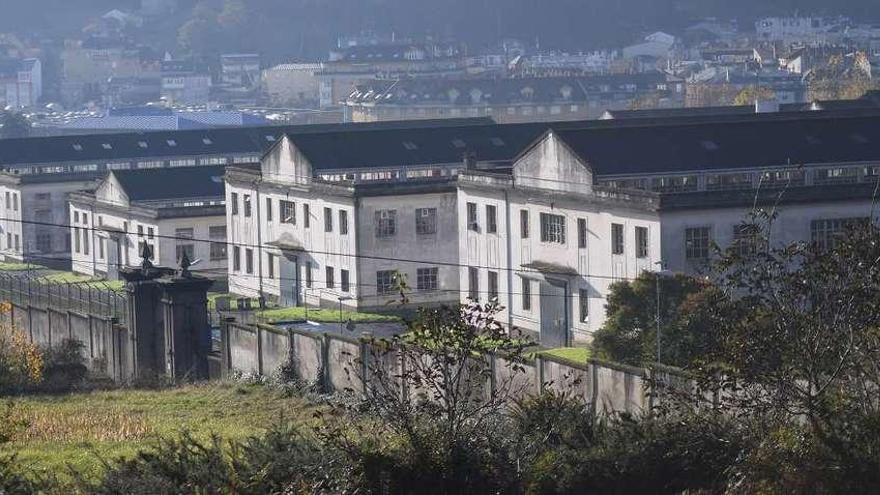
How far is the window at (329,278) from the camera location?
54.8 meters

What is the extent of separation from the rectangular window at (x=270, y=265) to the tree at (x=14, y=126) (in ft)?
262

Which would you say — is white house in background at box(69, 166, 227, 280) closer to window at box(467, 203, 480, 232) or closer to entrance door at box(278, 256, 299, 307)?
entrance door at box(278, 256, 299, 307)

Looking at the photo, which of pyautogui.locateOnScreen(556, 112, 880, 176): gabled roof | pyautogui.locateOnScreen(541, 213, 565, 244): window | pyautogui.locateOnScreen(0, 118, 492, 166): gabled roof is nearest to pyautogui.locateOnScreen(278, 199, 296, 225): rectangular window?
pyautogui.locateOnScreen(556, 112, 880, 176): gabled roof

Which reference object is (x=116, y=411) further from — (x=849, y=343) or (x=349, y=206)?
(x=349, y=206)

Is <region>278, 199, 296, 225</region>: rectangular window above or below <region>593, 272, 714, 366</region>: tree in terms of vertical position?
above

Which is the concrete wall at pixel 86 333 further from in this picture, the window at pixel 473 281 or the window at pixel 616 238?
the window at pixel 616 238

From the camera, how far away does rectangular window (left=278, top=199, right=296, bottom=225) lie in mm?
57406

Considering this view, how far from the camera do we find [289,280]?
5681 centimetres

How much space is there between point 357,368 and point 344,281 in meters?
21.4

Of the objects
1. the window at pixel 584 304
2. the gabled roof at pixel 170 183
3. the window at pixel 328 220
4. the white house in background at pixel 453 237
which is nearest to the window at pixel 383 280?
the white house in background at pixel 453 237

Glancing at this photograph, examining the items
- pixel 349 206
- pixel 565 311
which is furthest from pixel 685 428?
pixel 349 206

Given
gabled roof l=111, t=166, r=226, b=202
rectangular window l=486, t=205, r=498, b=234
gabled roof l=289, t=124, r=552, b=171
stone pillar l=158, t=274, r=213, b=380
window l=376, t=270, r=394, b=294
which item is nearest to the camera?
stone pillar l=158, t=274, r=213, b=380

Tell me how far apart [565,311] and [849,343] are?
26637mm

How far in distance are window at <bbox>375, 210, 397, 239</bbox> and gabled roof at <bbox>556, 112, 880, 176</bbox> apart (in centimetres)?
542
